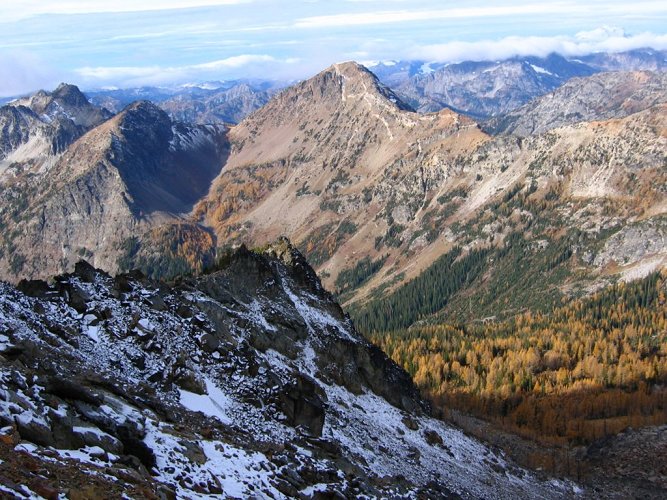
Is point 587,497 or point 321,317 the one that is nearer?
point 587,497

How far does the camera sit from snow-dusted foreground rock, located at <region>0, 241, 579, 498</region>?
29.7 meters

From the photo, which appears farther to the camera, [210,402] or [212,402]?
[212,402]

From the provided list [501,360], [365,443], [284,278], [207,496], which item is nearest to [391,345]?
[501,360]

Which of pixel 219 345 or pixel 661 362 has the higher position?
pixel 219 345

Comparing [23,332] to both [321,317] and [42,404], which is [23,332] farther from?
[321,317]

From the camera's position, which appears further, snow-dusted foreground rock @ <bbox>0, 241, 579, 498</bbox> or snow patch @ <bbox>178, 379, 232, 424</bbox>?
snow patch @ <bbox>178, 379, 232, 424</bbox>

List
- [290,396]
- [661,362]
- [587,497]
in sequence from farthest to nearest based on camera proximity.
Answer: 1. [661,362]
2. [587,497]
3. [290,396]

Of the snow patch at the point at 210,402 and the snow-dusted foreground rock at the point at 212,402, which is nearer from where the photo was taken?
the snow-dusted foreground rock at the point at 212,402

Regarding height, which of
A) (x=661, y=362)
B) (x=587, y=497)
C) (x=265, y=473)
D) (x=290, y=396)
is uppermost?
(x=265, y=473)

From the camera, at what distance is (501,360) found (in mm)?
183125

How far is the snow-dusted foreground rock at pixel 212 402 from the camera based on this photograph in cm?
2970

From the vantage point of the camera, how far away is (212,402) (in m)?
50.0

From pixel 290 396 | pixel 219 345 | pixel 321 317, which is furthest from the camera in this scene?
pixel 321 317

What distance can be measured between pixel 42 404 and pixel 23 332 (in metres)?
13.4
